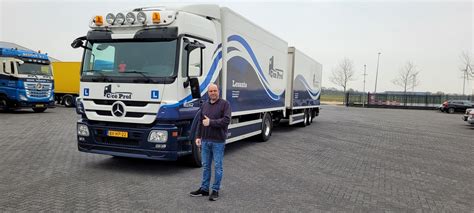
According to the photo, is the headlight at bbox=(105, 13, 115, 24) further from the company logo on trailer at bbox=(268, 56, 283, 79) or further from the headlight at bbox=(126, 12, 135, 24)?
the company logo on trailer at bbox=(268, 56, 283, 79)

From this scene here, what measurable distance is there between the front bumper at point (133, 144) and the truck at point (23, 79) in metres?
12.8

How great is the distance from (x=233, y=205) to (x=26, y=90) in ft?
53.6

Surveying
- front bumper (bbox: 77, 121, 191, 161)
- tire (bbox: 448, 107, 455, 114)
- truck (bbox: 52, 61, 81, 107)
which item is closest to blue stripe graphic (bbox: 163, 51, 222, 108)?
front bumper (bbox: 77, 121, 191, 161)

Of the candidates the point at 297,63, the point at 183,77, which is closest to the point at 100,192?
the point at 183,77

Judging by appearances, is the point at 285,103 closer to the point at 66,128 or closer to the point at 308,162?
the point at 308,162

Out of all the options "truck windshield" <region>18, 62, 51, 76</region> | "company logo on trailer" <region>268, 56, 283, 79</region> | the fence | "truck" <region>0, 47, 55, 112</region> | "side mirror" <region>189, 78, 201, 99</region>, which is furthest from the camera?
the fence

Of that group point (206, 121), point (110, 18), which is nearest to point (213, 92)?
point (206, 121)

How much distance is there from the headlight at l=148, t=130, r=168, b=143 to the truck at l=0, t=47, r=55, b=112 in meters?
14.1

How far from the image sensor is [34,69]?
1812cm

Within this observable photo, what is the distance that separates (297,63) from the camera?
15.1 m

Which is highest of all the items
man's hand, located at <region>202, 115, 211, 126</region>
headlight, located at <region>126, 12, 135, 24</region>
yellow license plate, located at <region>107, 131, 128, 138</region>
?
headlight, located at <region>126, 12, 135, 24</region>

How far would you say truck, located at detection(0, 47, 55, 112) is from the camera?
17266mm

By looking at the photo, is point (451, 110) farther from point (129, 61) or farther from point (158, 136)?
point (129, 61)

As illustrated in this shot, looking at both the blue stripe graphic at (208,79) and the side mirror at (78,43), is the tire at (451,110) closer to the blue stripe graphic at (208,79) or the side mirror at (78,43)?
the blue stripe graphic at (208,79)
